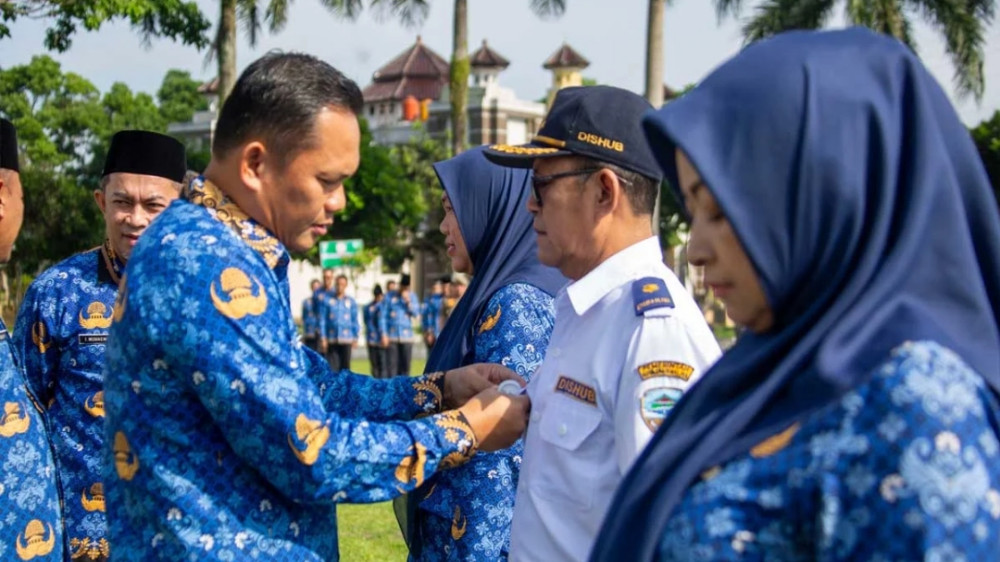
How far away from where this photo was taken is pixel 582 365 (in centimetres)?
269

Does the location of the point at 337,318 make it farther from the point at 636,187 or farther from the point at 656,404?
the point at 656,404

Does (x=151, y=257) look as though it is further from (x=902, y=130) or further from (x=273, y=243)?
(x=902, y=130)

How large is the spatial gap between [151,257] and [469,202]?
71.5 inches

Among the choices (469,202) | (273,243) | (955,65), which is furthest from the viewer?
(955,65)

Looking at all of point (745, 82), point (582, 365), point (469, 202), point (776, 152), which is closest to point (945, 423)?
point (776, 152)

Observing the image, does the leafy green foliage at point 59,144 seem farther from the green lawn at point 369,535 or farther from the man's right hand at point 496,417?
the man's right hand at point 496,417

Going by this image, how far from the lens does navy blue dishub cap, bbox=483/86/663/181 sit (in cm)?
294

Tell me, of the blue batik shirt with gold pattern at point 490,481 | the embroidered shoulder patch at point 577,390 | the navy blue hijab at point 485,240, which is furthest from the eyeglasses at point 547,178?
the navy blue hijab at point 485,240

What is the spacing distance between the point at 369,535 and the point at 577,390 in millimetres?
5568

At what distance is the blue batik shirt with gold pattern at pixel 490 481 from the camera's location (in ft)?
11.6

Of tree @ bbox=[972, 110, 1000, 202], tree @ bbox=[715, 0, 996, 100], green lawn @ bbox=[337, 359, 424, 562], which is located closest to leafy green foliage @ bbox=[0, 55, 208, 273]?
green lawn @ bbox=[337, 359, 424, 562]

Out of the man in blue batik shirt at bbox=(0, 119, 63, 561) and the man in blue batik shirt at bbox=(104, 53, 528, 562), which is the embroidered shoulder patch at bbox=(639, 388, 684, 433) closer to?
the man in blue batik shirt at bbox=(104, 53, 528, 562)

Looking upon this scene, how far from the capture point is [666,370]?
2.49m

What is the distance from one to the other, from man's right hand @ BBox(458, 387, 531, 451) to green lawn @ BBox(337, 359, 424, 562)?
453cm
